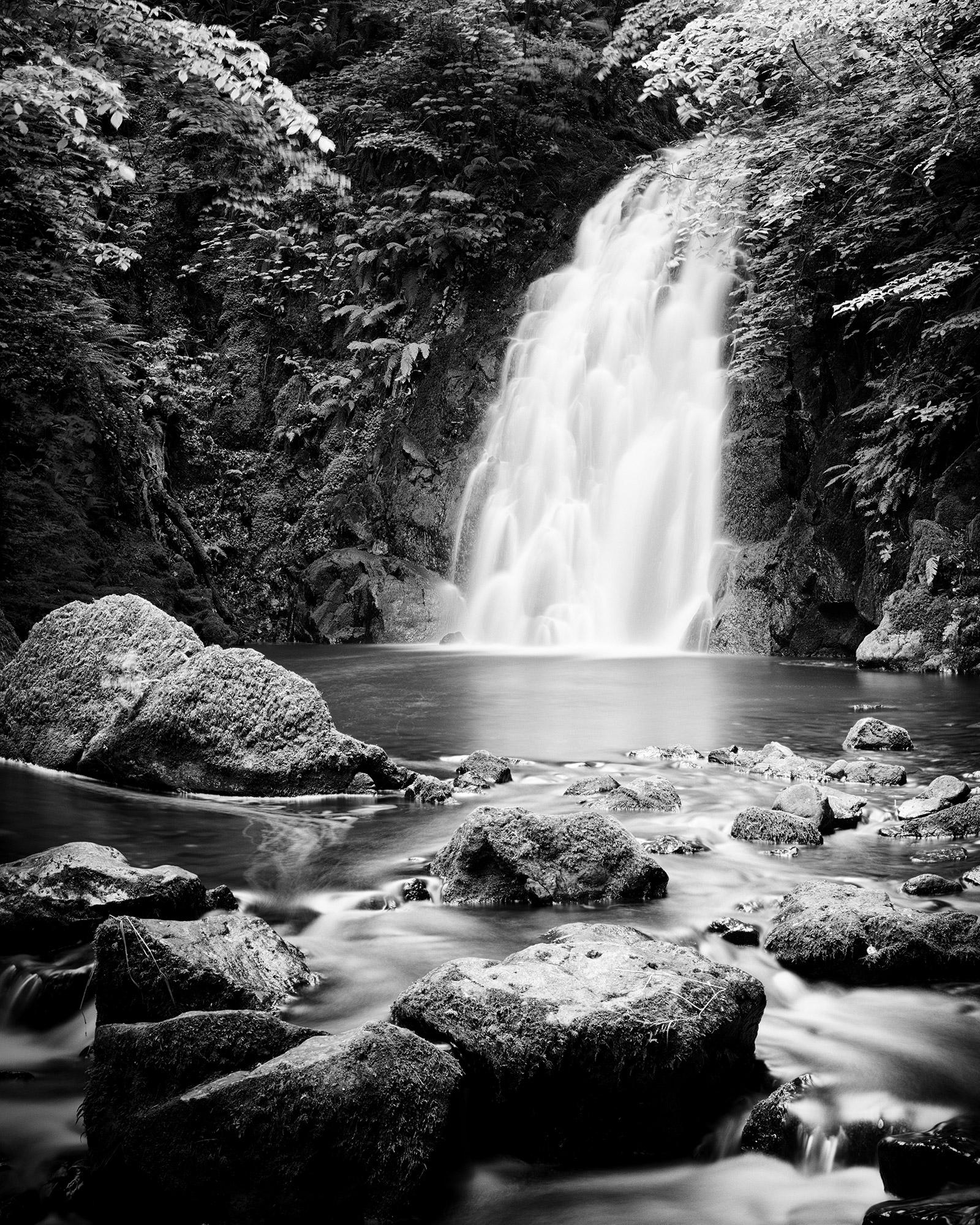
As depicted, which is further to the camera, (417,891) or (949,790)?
(949,790)

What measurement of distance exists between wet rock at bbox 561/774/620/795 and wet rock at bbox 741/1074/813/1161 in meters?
3.27

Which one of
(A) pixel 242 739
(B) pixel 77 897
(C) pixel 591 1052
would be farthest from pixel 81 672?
(C) pixel 591 1052

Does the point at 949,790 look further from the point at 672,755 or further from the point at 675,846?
the point at 672,755

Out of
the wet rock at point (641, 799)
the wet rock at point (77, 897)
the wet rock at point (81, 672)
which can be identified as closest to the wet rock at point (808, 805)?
the wet rock at point (641, 799)

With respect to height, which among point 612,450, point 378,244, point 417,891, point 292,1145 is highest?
point 378,244

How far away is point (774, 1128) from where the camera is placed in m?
2.62

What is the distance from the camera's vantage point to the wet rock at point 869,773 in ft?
20.5

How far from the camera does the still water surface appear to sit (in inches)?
96.6

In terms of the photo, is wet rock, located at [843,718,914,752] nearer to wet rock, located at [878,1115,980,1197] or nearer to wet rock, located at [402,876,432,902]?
wet rock, located at [402,876,432,902]

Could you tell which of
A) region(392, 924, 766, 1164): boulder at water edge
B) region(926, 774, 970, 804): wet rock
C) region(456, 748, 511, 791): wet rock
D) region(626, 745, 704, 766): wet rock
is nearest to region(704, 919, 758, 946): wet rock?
region(392, 924, 766, 1164): boulder at water edge

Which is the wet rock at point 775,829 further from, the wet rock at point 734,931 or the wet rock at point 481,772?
the wet rock at point 481,772

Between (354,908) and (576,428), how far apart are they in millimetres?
14729

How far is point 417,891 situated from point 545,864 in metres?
0.57

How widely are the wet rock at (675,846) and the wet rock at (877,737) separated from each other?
3062 millimetres
